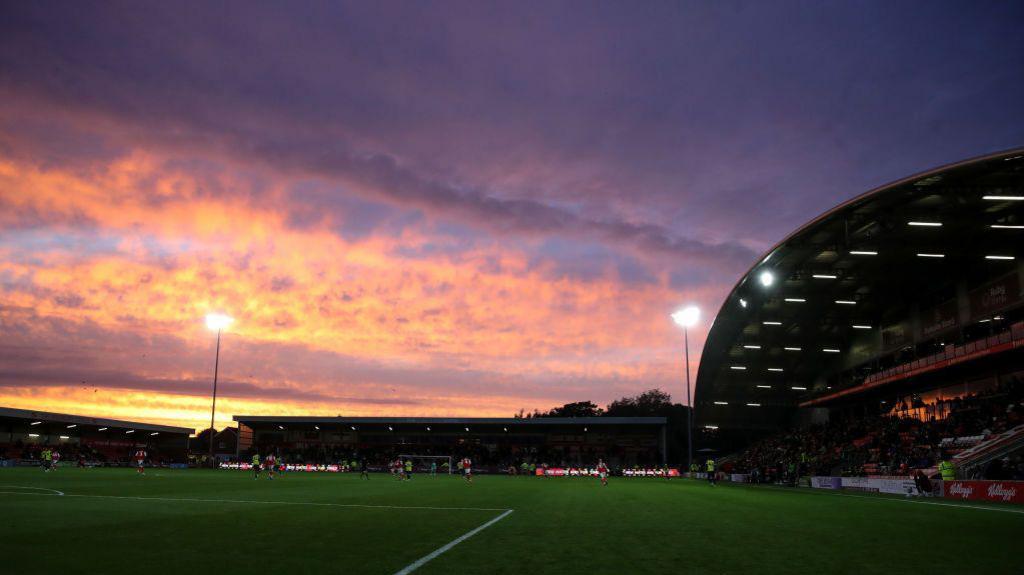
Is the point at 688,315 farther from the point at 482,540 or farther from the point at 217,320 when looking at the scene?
the point at 482,540

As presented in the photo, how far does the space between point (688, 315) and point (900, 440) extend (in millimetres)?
17718

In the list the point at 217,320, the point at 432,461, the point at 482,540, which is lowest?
the point at 432,461

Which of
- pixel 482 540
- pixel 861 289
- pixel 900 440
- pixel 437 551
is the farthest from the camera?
pixel 861 289

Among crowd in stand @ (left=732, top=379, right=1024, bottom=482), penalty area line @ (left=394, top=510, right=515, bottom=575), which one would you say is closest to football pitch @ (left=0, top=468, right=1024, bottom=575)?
penalty area line @ (left=394, top=510, right=515, bottom=575)

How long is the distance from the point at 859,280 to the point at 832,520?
3916cm

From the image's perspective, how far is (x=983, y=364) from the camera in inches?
1660

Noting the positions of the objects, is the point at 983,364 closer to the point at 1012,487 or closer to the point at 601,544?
the point at 1012,487

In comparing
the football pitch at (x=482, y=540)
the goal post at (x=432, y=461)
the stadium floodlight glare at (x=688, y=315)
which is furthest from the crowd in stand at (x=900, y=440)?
the goal post at (x=432, y=461)

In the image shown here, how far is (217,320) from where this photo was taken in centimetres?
6334

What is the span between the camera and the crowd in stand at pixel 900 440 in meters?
35.8

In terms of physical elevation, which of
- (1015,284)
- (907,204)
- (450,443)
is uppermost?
(907,204)

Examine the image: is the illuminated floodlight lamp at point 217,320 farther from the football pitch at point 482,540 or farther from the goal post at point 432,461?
the football pitch at point 482,540

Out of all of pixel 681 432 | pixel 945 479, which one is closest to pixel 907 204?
pixel 945 479

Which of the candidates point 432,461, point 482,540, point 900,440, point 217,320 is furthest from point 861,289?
point 217,320
